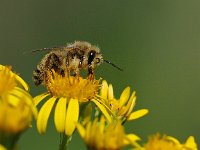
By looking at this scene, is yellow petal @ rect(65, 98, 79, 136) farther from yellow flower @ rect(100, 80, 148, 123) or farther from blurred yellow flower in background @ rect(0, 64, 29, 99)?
blurred yellow flower in background @ rect(0, 64, 29, 99)

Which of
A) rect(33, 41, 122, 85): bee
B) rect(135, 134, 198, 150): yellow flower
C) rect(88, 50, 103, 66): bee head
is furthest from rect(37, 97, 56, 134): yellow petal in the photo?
rect(88, 50, 103, 66): bee head

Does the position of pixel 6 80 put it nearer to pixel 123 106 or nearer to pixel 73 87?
pixel 73 87

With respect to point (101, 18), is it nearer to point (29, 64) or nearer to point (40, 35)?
point (40, 35)

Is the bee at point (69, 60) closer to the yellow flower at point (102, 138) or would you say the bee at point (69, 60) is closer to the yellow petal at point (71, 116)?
the yellow petal at point (71, 116)

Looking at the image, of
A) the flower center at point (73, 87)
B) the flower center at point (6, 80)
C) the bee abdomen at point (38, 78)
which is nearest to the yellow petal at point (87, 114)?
the flower center at point (73, 87)

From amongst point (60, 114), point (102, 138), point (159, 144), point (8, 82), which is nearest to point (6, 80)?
point (8, 82)

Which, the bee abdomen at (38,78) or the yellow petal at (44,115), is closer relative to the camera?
the yellow petal at (44,115)
